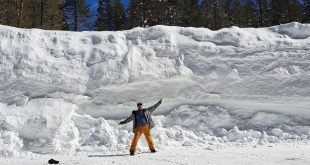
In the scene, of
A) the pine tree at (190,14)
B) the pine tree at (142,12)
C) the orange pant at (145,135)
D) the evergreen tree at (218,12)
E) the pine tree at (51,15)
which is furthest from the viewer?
the evergreen tree at (218,12)

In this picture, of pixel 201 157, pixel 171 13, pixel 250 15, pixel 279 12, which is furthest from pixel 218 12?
pixel 201 157

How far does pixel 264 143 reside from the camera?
12.5 metres

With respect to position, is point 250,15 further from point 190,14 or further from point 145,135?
point 145,135

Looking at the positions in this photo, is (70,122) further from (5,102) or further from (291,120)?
(291,120)

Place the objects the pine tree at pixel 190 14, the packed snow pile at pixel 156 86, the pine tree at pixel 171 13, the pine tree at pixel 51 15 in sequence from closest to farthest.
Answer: the packed snow pile at pixel 156 86
the pine tree at pixel 51 15
the pine tree at pixel 171 13
the pine tree at pixel 190 14

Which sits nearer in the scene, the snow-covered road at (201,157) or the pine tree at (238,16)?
the snow-covered road at (201,157)

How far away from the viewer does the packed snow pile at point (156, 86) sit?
12.8 meters

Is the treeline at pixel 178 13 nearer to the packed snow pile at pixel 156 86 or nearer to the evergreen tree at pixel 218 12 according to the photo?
the evergreen tree at pixel 218 12

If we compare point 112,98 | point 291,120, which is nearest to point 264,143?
point 291,120

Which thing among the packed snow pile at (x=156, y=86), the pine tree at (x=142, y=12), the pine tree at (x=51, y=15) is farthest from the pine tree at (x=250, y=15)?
the packed snow pile at (x=156, y=86)

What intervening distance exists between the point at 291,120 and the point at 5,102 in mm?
8731

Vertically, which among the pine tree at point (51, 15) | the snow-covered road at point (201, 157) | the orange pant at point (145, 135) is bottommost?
the snow-covered road at point (201, 157)

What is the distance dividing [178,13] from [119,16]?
26.6 ft

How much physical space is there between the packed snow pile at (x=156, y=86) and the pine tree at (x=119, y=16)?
25.8 m
